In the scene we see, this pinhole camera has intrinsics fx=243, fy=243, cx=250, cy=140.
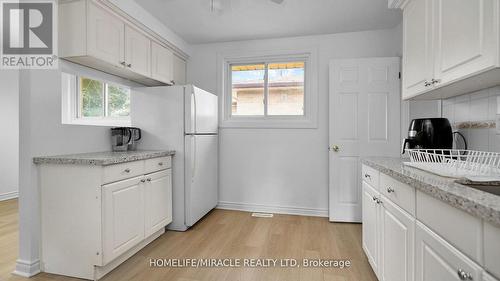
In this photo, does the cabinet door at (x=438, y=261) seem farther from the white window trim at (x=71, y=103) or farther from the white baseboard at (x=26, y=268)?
the white window trim at (x=71, y=103)

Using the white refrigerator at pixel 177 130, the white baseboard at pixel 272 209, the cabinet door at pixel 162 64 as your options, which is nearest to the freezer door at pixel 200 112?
the white refrigerator at pixel 177 130

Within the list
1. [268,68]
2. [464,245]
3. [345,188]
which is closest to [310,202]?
[345,188]

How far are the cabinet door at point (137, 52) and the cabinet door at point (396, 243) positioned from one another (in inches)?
99.4

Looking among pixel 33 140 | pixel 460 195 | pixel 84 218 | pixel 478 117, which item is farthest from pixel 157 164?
pixel 478 117

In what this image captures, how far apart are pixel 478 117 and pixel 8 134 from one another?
19.0 feet

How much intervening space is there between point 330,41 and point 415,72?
5.61ft

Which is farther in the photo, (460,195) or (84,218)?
(84,218)

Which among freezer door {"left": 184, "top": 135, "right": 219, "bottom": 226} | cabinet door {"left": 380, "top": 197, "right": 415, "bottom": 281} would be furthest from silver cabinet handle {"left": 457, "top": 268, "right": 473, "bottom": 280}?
freezer door {"left": 184, "top": 135, "right": 219, "bottom": 226}

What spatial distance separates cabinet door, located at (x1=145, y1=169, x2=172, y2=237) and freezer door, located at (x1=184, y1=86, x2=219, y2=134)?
58 centimetres

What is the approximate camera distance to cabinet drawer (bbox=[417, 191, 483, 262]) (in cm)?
71

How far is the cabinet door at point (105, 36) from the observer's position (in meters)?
1.99

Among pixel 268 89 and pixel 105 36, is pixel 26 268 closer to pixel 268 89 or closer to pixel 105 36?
pixel 105 36

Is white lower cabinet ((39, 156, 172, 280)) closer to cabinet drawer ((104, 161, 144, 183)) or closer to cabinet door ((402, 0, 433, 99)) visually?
cabinet drawer ((104, 161, 144, 183))

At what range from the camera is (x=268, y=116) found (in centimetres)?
349
